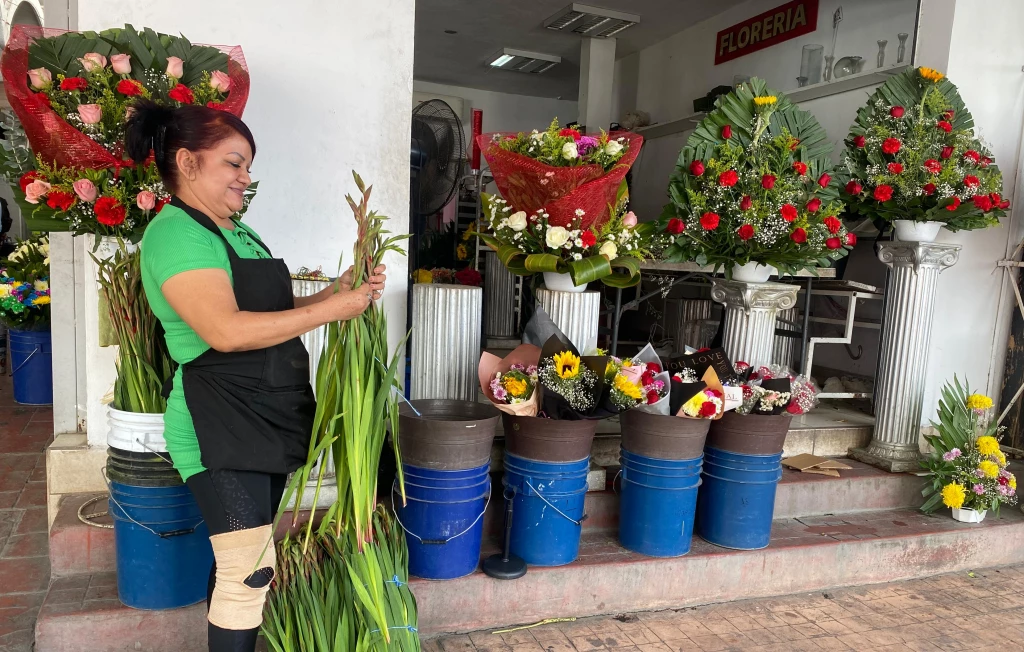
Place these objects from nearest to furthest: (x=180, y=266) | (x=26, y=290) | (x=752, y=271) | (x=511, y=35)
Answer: (x=180, y=266)
(x=752, y=271)
(x=26, y=290)
(x=511, y=35)

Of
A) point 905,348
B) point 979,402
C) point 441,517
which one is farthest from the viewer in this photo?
point 905,348

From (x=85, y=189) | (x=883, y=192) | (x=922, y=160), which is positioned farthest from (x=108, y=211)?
(x=922, y=160)

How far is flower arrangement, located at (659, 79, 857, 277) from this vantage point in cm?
327

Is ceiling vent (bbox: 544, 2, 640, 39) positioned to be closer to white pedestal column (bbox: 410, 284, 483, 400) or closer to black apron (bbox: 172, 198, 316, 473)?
white pedestal column (bbox: 410, 284, 483, 400)

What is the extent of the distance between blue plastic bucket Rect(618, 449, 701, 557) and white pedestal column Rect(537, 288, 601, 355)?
55 centimetres

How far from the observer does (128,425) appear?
2.26 metres

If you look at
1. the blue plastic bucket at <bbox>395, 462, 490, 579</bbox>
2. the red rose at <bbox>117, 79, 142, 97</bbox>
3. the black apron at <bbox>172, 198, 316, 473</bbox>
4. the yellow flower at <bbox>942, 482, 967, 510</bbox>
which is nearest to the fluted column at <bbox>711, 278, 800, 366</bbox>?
the yellow flower at <bbox>942, 482, 967, 510</bbox>

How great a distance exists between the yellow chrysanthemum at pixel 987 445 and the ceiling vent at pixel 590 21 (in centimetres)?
452

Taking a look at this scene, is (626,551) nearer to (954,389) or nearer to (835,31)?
(954,389)

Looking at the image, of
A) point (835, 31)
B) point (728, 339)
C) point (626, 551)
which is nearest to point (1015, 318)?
point (728, 339)

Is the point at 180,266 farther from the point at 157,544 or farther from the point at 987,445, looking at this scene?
the point at 987,445

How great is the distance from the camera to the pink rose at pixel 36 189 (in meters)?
2.23

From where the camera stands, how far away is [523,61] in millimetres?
7949

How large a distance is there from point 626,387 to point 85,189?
188 cm
